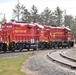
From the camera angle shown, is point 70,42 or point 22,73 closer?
point 22,73

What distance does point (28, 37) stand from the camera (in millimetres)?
34000

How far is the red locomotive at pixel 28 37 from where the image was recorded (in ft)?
99.3

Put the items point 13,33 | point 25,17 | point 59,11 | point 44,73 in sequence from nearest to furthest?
point 44,73 < point 13,33 < point 25,17 < point 59,11

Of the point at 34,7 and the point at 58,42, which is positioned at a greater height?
the point at 34,7

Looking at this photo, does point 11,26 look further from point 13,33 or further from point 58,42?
point 58,42

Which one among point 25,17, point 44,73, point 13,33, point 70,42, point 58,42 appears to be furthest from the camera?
point 25,17

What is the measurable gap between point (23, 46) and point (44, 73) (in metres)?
19.6

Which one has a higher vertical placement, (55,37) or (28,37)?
(28,37)

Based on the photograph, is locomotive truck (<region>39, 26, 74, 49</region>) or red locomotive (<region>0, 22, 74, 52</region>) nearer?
red locomotive (<region>0, 22, 74, 52</region>)

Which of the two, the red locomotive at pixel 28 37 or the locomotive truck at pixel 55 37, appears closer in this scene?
the red locomotive at pixel 28 37

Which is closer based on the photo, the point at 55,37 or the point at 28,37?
the point at 28,37

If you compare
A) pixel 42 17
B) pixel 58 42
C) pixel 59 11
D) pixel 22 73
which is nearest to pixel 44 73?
pixel 22 73

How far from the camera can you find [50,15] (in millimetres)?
136625

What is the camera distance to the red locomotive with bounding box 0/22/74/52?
30281mm
